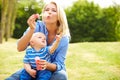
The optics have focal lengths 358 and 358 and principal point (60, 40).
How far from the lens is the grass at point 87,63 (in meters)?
7.97

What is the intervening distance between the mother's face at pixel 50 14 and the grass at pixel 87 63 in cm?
266

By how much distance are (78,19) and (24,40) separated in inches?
1164

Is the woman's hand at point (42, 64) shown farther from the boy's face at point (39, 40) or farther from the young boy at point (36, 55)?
the boy's face at point (39, 40)

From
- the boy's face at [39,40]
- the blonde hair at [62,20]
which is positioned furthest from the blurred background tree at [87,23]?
the boy's face at [39,40]

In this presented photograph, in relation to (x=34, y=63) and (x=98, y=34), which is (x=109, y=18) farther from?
(x=34, y=63)

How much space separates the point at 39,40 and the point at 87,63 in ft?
17.8

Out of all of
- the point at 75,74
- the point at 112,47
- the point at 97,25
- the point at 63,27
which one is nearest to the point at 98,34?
the point at 97,25

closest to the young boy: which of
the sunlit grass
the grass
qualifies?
the grass

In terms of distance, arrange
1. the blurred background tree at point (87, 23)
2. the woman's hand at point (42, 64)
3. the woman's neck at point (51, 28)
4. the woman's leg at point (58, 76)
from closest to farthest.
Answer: the woman's hand at point (42, 64) < the woman's leg at point (58, 76) < the woman's neck at point (51, 28) < the blurred background tree at point (87, 23)

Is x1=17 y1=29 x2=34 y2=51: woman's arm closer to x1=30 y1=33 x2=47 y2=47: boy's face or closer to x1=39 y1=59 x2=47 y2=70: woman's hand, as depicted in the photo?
x1=30 y1=33 x2=47 y2=47: boy's face

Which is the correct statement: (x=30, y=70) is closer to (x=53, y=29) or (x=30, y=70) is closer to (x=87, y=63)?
(x=53, y=29)

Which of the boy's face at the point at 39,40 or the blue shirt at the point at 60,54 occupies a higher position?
the boy's face at the point at 39,40

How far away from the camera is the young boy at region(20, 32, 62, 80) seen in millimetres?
4598

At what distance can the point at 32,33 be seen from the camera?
480 cm
